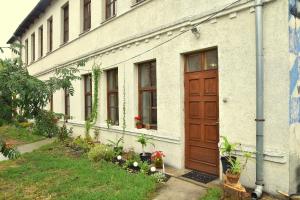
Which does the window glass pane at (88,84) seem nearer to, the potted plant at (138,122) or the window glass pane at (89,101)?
the window glass pane at (89,101)

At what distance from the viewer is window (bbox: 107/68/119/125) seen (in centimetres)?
999

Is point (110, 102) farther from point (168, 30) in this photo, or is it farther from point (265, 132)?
point (265, 132)

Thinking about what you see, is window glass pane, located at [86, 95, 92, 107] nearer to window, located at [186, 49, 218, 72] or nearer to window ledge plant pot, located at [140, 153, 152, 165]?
window ledge plant pot, located at [140, 153, 152, 165]

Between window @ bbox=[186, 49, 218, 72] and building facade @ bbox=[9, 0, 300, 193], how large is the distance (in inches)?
0.9

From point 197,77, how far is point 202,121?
99cm

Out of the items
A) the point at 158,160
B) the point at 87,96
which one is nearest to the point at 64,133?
the point at 87,96

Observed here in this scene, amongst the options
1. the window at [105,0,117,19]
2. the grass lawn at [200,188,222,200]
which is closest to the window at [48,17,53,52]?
the window at [105,0,117,19]

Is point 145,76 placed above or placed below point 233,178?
above

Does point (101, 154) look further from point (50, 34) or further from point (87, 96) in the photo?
point (50, 34)

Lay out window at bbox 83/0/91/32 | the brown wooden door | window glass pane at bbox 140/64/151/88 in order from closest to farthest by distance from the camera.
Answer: the brown wooden door → window glass pane at bbox 140/64/151/88 → window at bbox 83/0/91/32

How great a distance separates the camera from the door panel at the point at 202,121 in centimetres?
637

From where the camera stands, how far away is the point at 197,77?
6.69 metres

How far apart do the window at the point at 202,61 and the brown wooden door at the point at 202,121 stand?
0.36 ft

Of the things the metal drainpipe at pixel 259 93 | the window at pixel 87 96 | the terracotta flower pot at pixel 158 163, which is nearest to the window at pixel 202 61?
the metal drainpipe at pixel 259 93
